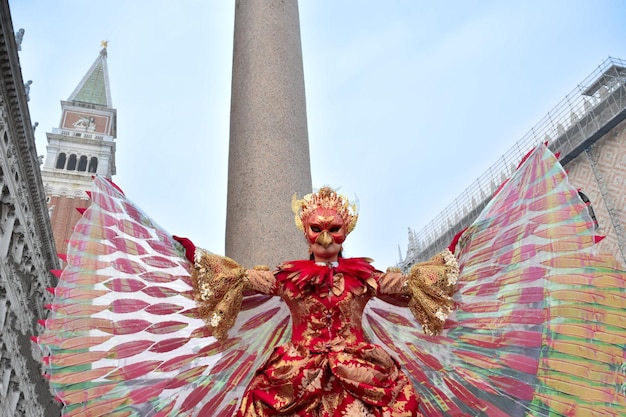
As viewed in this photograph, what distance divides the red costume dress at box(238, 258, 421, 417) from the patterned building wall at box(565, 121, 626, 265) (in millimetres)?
15500

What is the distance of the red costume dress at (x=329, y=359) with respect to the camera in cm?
315

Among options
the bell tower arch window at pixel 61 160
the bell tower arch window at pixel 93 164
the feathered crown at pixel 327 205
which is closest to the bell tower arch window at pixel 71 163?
the bell tower arch window at pixel 61 160

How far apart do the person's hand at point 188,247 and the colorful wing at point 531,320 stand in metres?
1.57

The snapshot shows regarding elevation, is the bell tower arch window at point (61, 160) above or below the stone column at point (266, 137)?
above

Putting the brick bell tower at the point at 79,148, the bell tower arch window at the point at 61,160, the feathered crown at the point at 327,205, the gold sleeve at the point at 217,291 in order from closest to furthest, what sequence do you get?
the gold sleeve at the point at 217,291 < the feathered crown at the point at 327,205 < the brick bell tower at the point at 79,148 < the bell tower arch window at the point at 61,160

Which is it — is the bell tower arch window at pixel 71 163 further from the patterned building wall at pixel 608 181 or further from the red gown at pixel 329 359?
the red gown at pixel 329 359

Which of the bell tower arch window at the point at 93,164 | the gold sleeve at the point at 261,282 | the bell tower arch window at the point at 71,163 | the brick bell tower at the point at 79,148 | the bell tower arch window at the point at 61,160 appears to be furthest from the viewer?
the bell tower arch window at the point at 71,163

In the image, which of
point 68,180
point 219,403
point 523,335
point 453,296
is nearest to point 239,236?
point 219,403

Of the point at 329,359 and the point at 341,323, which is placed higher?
the point at 341,323

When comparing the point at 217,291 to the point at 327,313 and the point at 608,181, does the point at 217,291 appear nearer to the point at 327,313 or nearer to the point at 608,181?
the point at 327,313

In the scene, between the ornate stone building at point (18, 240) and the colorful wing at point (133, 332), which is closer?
the colorful wing at point (133, 332)

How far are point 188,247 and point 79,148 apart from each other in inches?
2219

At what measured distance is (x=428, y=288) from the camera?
141 inches

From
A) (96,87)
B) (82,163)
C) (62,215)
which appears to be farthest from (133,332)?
(96,87)
